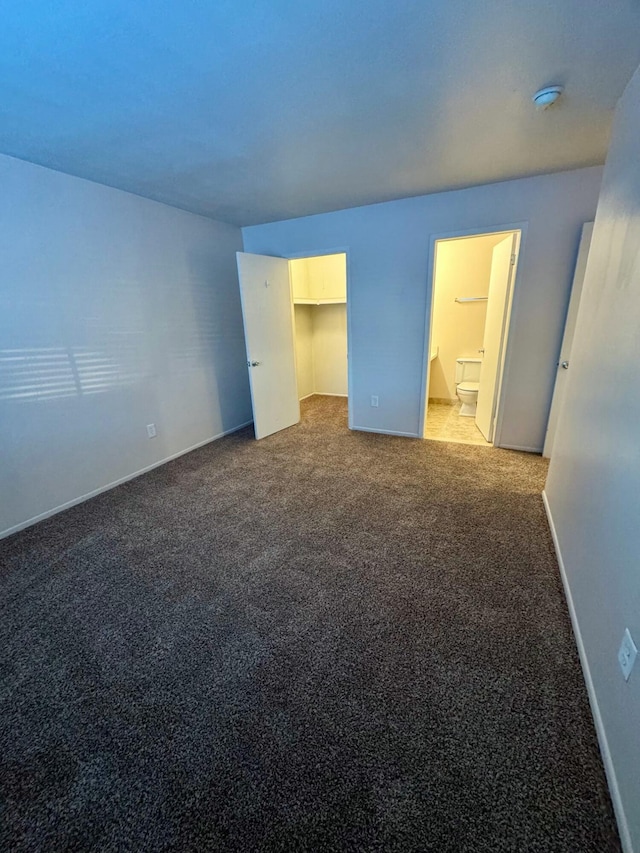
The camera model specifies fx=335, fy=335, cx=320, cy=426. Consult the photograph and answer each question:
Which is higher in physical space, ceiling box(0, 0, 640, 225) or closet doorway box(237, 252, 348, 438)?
ceiling box(0, 0, 640, 225)

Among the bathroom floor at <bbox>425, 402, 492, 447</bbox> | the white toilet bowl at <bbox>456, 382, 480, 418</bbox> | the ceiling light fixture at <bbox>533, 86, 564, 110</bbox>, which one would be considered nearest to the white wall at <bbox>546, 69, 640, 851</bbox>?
the ceiling light fixture at <bbox>533, 86, 564, 110</bbox>

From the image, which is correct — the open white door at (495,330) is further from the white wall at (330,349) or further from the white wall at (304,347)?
the white wall at (304,347)

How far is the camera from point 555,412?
3.04 m

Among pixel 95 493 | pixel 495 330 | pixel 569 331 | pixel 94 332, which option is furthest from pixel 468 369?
pixel 95 493

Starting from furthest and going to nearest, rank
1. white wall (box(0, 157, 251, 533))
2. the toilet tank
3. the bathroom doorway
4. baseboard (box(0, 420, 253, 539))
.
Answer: the toilet tank < the bathroom doorway < baseboard (box(0, 420, 253, 539)) < white wall (box(0, 157, 251, 533))

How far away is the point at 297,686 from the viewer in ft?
4.32

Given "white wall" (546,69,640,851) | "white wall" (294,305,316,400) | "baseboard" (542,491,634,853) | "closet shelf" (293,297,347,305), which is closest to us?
"baseboard" (542,491,634,853)

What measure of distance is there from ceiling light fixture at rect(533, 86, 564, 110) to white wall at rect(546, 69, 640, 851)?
0.97 ft

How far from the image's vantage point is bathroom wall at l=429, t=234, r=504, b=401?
4.42 meters

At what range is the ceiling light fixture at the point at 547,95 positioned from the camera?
64.1 inches

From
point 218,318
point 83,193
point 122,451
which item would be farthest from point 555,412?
point 83,193

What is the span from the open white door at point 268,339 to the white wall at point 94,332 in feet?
1.58

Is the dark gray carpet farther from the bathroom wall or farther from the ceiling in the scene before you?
the bathroom wall

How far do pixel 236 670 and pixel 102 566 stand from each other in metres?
1.16
